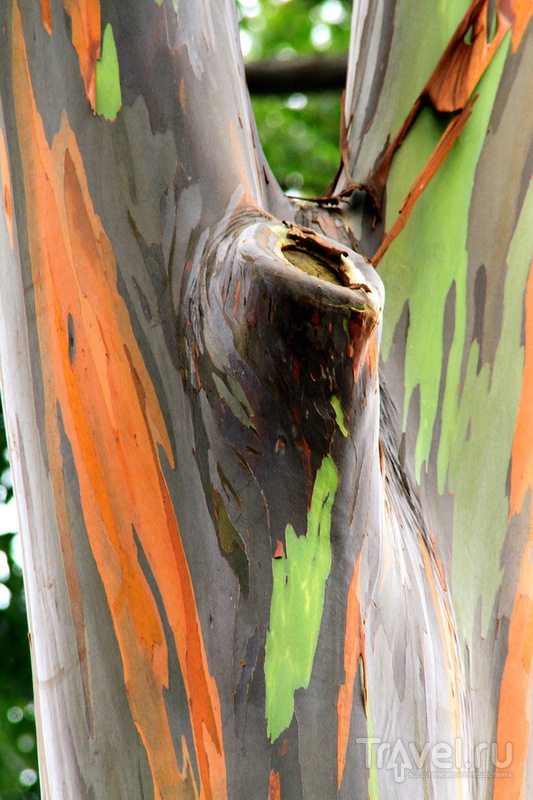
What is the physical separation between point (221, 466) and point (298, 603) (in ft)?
0.37

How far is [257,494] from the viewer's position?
569 millimetres

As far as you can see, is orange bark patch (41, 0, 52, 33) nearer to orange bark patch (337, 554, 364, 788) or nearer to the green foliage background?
orange bark patch (337, 554, 364, 788)

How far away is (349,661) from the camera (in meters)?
0.57

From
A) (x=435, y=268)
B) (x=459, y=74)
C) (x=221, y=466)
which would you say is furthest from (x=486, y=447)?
(x=459, y=74)

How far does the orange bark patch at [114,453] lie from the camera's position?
1.90 feet

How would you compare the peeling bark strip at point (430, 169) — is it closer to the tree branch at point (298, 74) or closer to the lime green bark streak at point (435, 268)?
the lime green bark streak at point (435, 268)

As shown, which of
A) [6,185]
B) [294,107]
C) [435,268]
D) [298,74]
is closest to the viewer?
[6,185]

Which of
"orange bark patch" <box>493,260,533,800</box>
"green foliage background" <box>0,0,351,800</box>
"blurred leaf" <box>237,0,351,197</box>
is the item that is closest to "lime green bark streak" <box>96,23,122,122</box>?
"orange bark patch" <box>493,260,533,800</box>

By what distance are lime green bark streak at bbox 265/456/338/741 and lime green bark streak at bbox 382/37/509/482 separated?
234 millimetres

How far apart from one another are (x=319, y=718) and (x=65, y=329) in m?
0.35

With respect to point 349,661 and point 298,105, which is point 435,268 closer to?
point 349,661

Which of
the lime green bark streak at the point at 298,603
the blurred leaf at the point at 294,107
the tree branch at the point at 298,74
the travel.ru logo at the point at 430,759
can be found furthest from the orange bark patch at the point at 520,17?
the blurred leaf at the point at 294,107

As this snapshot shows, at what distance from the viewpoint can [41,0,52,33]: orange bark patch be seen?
66 cm

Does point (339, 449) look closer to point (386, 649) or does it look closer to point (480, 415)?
point (386, 649)
